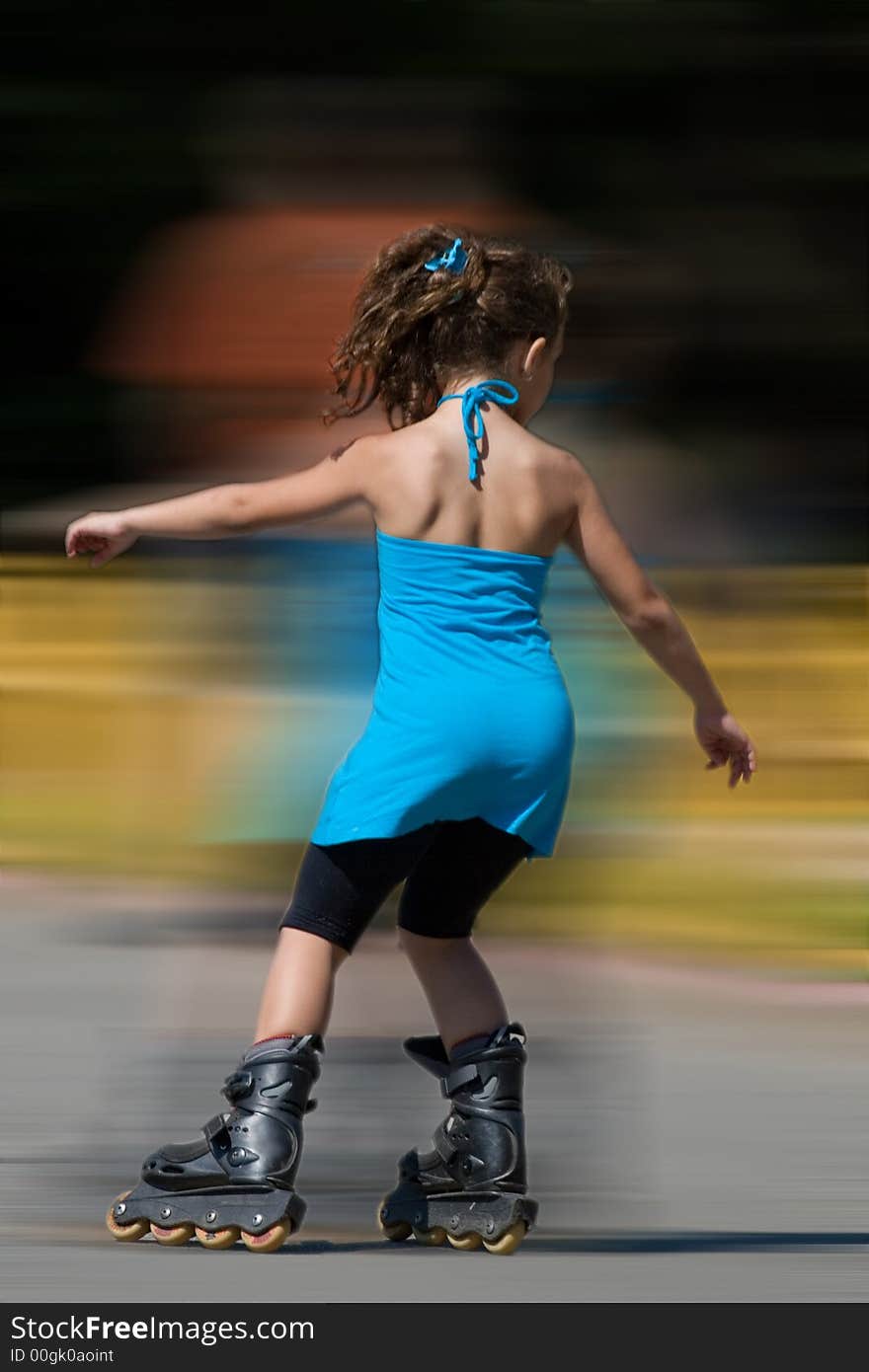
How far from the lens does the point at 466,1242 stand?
2.95 metres

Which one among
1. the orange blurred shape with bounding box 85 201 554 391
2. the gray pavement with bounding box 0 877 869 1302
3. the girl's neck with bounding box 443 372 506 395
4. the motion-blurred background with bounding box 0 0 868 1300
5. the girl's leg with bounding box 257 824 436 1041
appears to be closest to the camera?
the gray pavement with bounding box 0 877 869 1302

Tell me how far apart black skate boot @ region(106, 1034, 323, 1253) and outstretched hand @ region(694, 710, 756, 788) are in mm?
745

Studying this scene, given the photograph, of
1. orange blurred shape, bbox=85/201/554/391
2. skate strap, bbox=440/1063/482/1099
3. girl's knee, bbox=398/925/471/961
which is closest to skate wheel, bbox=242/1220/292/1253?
skate strap, bbox=440/1063/482/1099

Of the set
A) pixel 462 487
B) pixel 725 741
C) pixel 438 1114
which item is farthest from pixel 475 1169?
pixel 462 487

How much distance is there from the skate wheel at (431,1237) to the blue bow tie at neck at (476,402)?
3.56 ft

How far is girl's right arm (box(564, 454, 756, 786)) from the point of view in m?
3.02

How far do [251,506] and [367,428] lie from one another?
2828mm

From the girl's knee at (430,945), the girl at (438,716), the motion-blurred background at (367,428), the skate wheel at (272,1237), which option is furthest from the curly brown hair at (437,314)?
the motion-blurred background at (367,428)

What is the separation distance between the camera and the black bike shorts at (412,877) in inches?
115

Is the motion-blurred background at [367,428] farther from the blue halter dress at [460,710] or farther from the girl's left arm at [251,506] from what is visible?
the girl's left arm at [251,506]

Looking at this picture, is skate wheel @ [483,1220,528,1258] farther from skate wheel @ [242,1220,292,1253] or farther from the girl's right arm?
the girl's right arm

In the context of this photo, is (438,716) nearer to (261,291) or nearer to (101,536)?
(101,536)

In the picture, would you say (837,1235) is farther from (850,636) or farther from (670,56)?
(670,56)

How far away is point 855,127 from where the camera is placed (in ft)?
25.3
